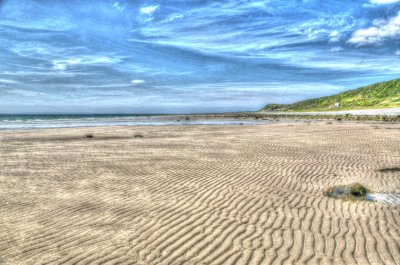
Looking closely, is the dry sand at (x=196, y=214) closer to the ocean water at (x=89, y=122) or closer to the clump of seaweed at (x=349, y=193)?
the clump of seaweed at (x=349, y=193)

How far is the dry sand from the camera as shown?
638cm

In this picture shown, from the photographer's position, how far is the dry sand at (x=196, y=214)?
6379 millimetres

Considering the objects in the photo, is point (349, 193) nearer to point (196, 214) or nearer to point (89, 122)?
point (196, 214)

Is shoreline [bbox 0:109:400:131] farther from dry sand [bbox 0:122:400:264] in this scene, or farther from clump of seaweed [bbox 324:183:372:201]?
clump of seaweed [bbox 324:183:372:201]

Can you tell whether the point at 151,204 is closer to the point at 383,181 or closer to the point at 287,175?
the point at 287,175

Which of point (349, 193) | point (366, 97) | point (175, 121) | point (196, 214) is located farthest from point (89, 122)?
point (366, 97)

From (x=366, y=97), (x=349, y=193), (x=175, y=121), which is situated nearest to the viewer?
(x=349, y=193)

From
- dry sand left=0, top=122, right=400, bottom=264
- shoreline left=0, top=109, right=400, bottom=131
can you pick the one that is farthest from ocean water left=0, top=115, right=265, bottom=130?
dry sand left=0, top=122, right=400, bottom=264

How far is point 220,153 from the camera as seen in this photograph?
19.9 metres

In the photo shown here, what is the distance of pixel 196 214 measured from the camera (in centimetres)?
856

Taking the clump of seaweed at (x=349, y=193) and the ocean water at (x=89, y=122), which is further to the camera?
the ocean water at (x=89, y=122)

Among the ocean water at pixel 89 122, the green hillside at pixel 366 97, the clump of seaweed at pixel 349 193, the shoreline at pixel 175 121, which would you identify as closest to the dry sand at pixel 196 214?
the clump of seaweed at pixel 349 193

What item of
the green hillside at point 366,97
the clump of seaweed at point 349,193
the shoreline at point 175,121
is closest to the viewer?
the clump of seaweed at point 349,193

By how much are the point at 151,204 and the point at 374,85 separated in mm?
131828
